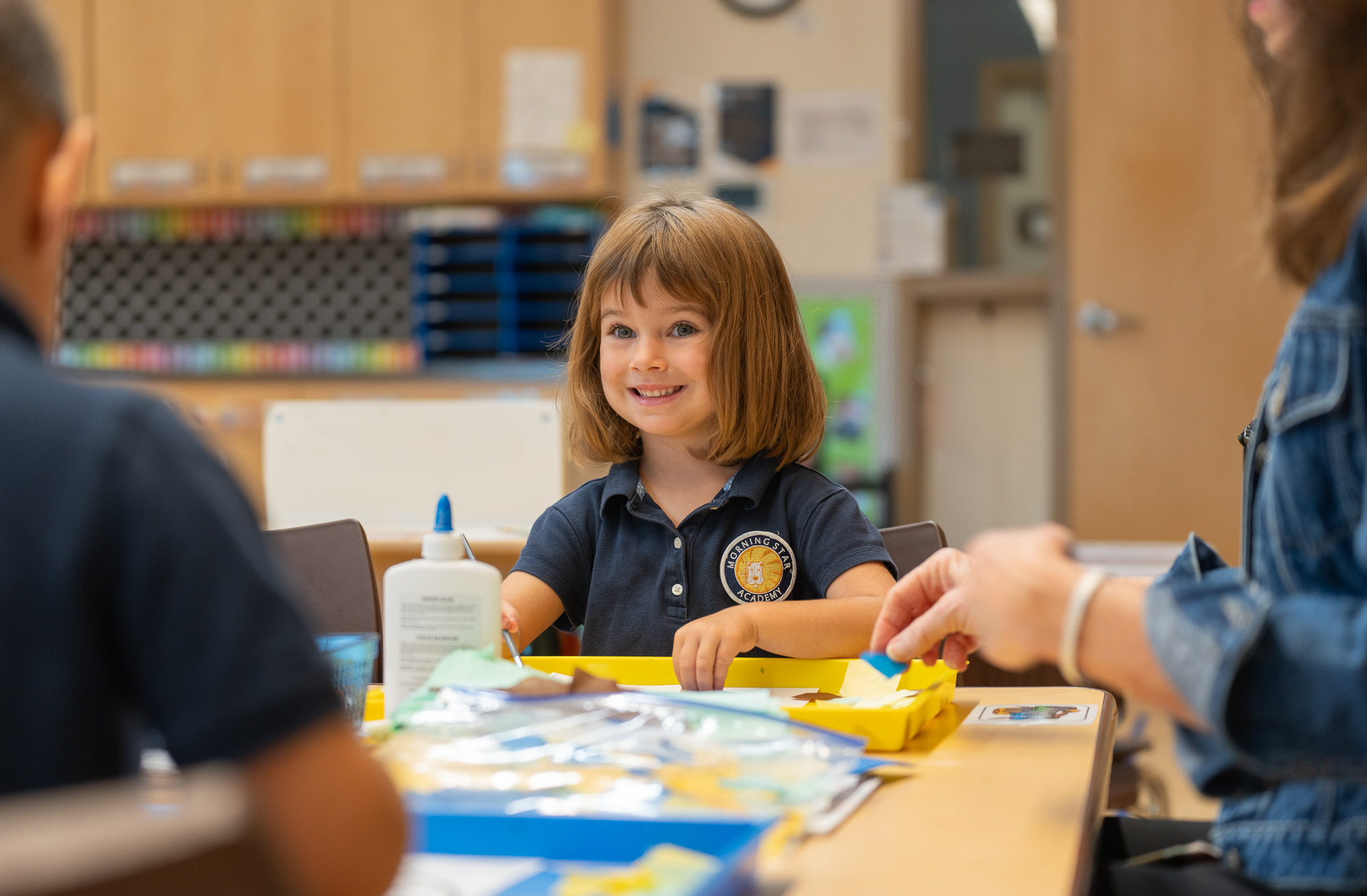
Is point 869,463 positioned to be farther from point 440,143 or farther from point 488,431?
point 488,431

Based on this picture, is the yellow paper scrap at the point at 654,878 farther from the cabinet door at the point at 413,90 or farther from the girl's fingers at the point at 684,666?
the cabinet door at the point at 413,90

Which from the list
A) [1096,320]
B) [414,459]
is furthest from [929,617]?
[1096,320]

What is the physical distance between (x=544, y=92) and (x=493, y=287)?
67 centimetres

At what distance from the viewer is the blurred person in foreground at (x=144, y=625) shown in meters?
0.43

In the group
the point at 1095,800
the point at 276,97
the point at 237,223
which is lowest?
the point at 1095,800

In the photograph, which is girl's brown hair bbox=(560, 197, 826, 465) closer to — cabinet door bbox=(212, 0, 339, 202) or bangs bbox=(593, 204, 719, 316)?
bangs bbox=(593, 204, 719, 316)

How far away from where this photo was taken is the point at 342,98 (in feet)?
13.8

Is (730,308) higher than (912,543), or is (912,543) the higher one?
(730,308)

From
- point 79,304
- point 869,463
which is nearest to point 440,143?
point 79,304

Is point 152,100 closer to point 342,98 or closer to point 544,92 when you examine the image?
point 342,98

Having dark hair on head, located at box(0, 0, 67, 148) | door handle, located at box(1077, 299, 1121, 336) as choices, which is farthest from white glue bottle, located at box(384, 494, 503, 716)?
door handle, located at box(1077, 299, 1121, 336)

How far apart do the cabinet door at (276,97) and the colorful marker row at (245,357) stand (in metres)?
0.53

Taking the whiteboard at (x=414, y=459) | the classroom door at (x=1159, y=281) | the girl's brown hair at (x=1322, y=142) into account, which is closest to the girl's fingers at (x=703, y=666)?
the girl's brown hair at (x=1322, y=142)

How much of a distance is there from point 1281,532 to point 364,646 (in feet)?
2.03
